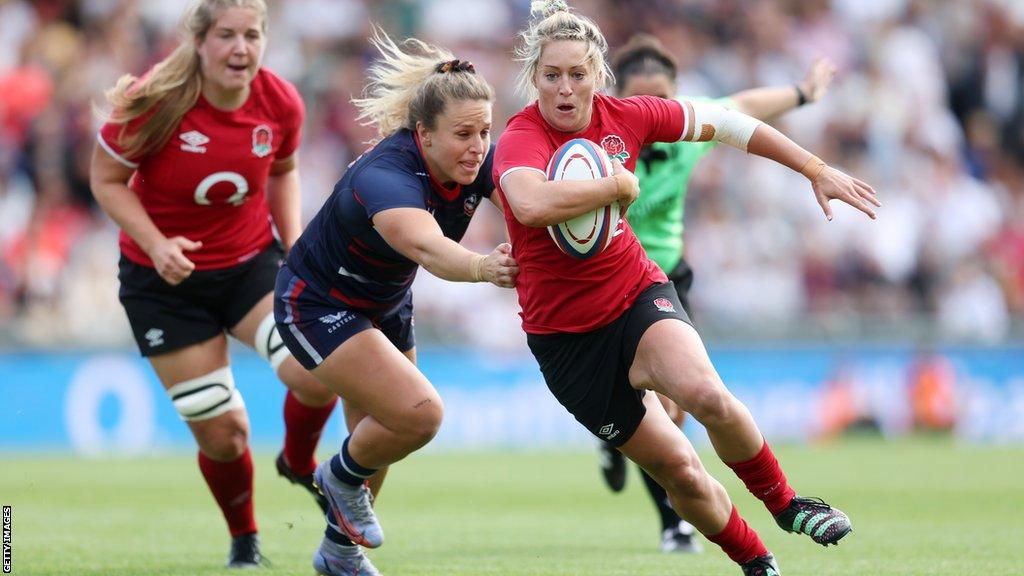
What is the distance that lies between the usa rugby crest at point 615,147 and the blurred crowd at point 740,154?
1028 centimetres

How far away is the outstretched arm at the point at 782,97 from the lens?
8.45 metres

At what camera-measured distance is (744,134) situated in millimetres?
6207

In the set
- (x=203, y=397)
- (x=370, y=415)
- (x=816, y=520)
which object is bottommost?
(x=203, y=397)

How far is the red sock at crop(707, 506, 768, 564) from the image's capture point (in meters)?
5.98

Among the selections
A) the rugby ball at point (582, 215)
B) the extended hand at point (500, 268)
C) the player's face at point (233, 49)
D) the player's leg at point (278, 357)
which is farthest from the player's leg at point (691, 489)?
the player's face at point (233, 49)

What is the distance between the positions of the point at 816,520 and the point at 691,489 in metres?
0.51

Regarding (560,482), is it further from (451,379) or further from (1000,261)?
(1000,261)

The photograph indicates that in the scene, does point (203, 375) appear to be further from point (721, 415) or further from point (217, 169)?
point (721, 415)

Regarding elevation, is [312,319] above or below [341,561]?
above

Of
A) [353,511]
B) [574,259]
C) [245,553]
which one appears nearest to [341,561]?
[353,511]

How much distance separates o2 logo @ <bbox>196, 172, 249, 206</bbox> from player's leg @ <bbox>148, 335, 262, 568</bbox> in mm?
717

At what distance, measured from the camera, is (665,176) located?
828 centimetres

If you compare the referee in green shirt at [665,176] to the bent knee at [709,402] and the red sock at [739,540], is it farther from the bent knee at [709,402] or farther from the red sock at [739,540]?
the bent knee at [709,402]

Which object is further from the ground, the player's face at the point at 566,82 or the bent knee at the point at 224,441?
the player's face at the point at 566,82
